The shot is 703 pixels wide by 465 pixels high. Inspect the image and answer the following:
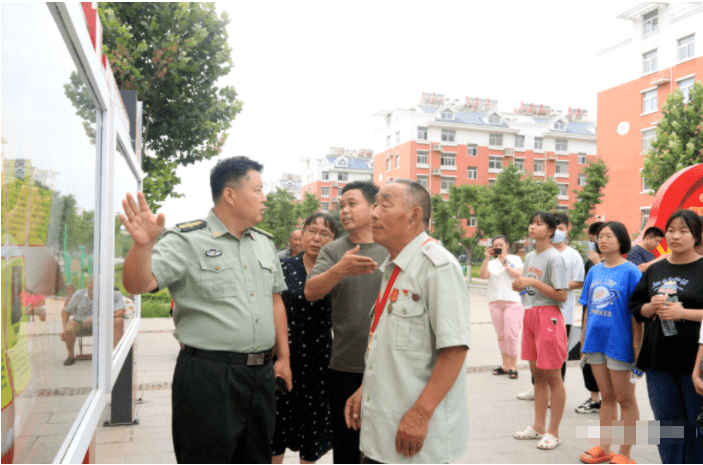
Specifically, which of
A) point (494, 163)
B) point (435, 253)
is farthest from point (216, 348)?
point (494, 163)

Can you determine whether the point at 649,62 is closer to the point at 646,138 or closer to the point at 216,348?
the point at 646,138

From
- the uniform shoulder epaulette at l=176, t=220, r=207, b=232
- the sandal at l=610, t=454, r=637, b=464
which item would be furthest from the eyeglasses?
the sandal at l=610, t=454, r=637, b=464

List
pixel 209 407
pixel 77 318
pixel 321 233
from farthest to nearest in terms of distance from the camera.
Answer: pixel 321 233, pixel 209 407, pixel 77 318

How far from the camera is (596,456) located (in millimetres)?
3719

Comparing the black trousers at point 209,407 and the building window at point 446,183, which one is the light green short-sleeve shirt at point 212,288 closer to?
the black trousers at point 209,407

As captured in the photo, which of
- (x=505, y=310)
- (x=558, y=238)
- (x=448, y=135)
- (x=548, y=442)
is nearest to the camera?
(x=548, y=442)

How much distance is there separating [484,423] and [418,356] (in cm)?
318

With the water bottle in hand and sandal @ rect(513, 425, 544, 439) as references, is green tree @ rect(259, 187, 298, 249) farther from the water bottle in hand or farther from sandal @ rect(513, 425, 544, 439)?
the water bottle in hand

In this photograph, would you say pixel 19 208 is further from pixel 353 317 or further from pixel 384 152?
pixel 384 152

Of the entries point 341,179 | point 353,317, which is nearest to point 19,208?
point 353,317

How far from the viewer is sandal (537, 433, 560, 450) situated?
13.1 feet

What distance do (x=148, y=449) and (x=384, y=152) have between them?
50625 mm

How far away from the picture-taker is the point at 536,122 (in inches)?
2119

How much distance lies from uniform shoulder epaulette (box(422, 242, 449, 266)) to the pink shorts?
255cm
